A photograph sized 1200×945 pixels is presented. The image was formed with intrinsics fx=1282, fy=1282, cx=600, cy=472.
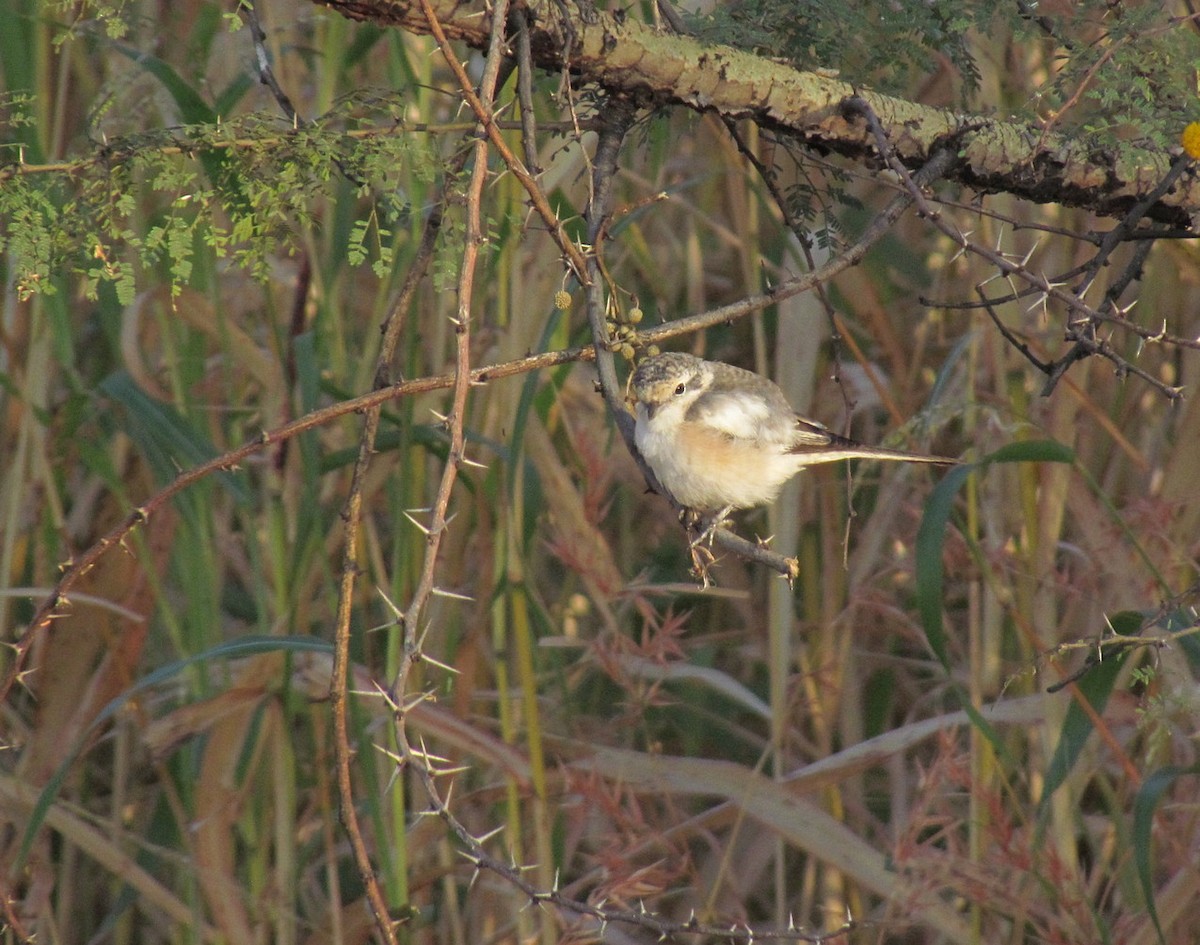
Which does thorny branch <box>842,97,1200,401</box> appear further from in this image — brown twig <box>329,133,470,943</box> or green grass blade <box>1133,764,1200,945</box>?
green grass blade <box>1133,764,1200,945</box>

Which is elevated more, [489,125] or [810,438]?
[489,125]

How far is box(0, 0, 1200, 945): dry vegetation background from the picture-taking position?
264cm

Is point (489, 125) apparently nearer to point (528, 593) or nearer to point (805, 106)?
point (805, 106)

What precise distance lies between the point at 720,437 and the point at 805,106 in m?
0.69

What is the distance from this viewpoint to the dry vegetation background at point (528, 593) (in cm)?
Result: 264

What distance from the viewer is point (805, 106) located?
69.6 inches

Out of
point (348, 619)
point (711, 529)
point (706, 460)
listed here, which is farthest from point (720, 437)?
point (348, 619)

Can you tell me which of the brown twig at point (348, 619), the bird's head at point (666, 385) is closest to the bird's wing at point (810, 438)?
the bird's head at point (666, 385)

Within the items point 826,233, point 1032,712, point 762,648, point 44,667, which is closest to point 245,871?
point 44,667

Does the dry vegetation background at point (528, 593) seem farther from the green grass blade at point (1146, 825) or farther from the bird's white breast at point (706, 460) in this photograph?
the bird's white breast at point (706, 460)

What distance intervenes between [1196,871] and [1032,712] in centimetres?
47

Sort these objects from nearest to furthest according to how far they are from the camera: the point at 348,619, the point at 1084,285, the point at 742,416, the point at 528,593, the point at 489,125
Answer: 1. the point at 489,125
2. the point at 348,619
3. the point at 1084,285
4. the point at 742,416
5. the point at 528,593

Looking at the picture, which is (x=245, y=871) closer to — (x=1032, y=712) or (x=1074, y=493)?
(x=1032, y=712)

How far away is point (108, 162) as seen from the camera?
166cm
